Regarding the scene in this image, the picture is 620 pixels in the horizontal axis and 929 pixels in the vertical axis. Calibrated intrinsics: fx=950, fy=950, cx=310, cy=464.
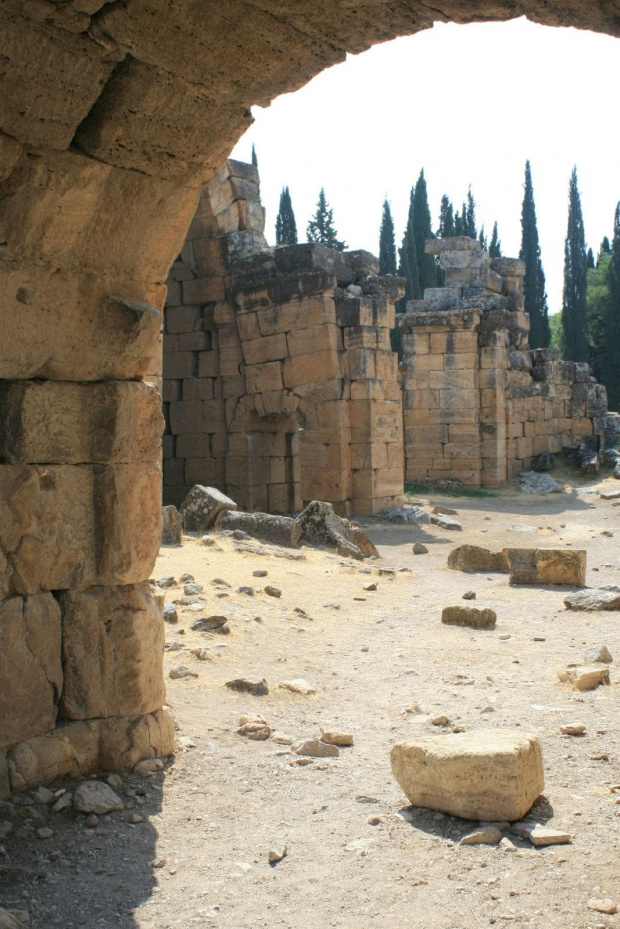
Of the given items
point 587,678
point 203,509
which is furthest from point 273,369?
point 587,678

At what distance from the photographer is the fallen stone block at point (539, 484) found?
2133 cm

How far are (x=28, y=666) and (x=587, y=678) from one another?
3508 mm

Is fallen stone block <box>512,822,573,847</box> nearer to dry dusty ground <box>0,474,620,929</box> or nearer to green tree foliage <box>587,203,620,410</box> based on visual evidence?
dry dusty ground <box>0,474,620,929</box>

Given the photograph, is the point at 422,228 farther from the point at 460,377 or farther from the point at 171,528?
the point at 171,528

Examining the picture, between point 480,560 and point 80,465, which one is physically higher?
point 80,465

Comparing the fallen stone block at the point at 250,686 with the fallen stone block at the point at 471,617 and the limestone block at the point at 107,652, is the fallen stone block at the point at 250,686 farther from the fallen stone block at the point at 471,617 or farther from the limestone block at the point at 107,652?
the fallen stone block at the point at 471,617

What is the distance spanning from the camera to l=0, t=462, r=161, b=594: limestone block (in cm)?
416

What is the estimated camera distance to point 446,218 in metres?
45.2

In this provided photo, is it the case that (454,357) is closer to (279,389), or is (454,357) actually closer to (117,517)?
(279,389)

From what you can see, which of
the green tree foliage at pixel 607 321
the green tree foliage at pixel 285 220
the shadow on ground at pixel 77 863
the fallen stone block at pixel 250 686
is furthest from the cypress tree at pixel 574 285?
the shadow on ground at pixel 77 863

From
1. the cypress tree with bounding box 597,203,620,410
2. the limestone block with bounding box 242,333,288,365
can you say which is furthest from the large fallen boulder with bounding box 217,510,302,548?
the cypress tree with bounding box 597,203,620,410

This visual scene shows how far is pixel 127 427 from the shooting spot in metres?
4.50

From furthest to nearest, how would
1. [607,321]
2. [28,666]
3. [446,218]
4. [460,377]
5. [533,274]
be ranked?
[446,218], [533,274], [607,321], [460,377], [28,666]

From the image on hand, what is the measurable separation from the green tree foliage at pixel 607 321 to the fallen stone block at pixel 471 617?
30.6 meters
